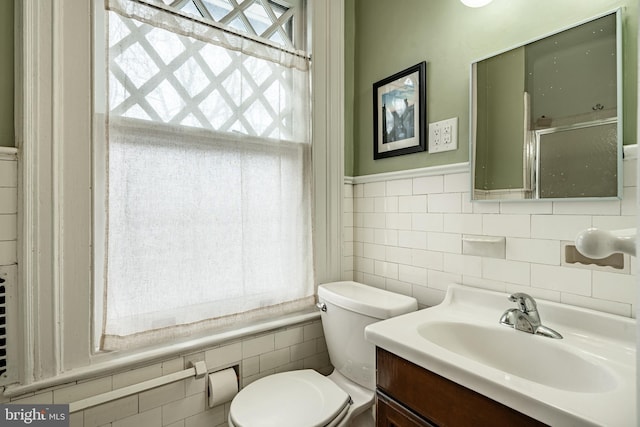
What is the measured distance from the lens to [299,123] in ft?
4.73

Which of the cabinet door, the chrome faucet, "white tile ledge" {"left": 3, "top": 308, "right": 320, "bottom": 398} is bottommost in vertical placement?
the cabinet door

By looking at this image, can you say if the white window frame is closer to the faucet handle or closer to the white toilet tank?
the white toilet tank

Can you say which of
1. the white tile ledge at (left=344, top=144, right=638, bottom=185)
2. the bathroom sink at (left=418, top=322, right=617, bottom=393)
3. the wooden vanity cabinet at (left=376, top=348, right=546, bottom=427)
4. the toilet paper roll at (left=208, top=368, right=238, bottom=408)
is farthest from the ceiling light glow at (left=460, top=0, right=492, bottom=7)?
the toilet paper roll at (left=208, top=368, right=238, bottom=408)

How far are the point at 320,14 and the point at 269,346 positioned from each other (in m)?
1.51

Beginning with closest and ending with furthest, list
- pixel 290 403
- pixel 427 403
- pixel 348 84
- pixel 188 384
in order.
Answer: pixel 427 403
pixel 290 403
pixel 188 384
pixel 348 84

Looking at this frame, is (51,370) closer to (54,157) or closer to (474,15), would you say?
(54,157)

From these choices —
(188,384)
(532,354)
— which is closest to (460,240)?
(532,354)

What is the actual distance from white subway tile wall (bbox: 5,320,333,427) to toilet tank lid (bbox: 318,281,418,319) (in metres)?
0.23

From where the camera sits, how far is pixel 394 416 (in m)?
0.85

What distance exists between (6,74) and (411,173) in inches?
53.7

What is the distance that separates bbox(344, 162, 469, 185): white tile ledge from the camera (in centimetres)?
117

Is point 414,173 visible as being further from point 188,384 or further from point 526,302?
point 188,384

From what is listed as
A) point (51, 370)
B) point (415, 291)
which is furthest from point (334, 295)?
point (51, 370)

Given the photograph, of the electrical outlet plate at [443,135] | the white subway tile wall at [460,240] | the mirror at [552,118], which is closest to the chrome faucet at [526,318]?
the white subway tile wall at [460,240]
